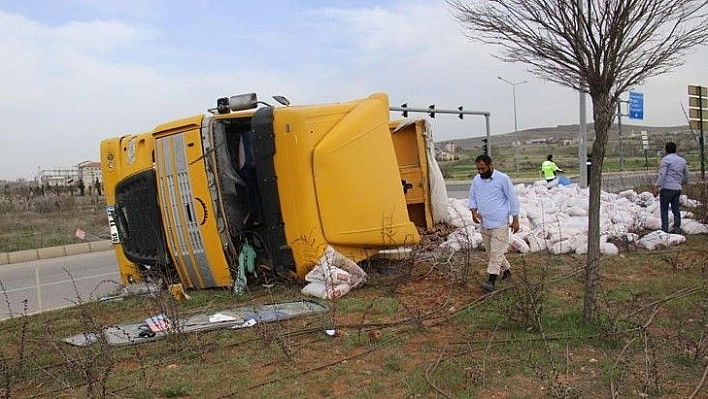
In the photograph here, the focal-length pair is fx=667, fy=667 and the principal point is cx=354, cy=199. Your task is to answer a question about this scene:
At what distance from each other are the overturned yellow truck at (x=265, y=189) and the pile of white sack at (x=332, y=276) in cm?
16

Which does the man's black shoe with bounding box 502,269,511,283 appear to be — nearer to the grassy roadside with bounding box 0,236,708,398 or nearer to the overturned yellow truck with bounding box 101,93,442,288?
the grassy roadside with bounding box 0,236,708,398

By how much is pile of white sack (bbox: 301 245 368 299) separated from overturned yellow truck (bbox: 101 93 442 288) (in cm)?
16

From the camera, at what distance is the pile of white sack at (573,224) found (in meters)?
9.38

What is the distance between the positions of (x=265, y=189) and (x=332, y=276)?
127 cm

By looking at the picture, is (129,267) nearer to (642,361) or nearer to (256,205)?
(256,205)

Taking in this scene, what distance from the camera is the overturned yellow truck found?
24.0ft

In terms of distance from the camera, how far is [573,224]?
1069cm

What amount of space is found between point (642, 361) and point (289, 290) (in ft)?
13.2

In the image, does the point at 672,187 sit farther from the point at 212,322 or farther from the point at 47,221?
the point at 47,221

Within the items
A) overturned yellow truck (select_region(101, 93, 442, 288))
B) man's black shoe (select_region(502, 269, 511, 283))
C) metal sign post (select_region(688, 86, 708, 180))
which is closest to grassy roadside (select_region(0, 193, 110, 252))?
overturned yellow truck (select_region(101, 93, 442, 288))

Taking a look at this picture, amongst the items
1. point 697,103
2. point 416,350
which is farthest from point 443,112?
point 416,350

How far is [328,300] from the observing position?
272 inches

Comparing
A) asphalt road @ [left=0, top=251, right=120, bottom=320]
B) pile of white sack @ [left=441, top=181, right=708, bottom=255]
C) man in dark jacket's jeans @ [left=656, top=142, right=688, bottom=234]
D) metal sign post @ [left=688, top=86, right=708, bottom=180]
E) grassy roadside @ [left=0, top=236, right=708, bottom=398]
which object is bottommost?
asphalt road @ [left=0, top=251, right=120, bottom=320]

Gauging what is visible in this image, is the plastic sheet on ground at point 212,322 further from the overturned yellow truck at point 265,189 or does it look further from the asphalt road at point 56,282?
the asphalt road at point 56,282
